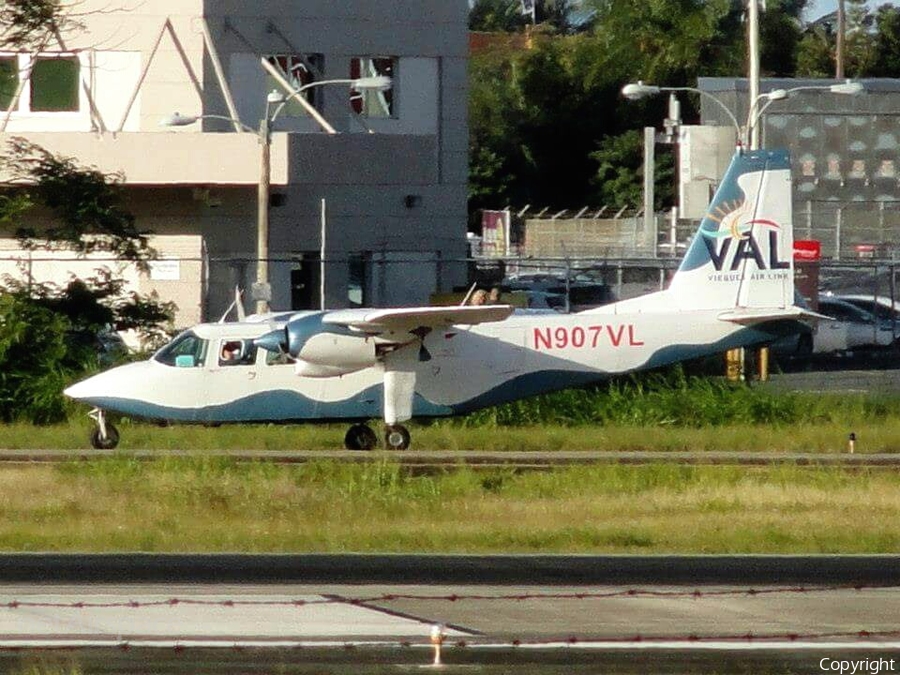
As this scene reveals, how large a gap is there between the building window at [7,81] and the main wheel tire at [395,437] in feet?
55.9

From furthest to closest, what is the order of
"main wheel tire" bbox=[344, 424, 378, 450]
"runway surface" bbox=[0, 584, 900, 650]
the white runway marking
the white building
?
the white building < "main wheel tire" bbox=[344, 424, 378, 450] < the white runway marking < "runway surface" bbox=[0, 584, 900, 650]

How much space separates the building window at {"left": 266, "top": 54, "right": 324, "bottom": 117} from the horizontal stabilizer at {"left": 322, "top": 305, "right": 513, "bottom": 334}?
16013mm

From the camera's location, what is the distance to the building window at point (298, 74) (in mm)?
39906

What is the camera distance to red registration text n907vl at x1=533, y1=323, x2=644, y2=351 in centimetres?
2506

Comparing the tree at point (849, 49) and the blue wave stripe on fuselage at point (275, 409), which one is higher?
the tree at point (849, 49)

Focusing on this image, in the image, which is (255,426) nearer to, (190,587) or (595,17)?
(190,587)

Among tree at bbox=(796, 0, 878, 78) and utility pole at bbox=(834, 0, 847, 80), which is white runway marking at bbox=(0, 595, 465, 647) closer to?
utility pole at bbox=(834, 0, 847, 80)

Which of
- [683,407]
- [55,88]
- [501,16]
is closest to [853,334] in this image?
[683,407]

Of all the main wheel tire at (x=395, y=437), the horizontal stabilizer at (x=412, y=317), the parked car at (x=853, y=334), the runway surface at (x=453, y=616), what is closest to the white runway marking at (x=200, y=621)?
the runway surface at (x=453, y=616)

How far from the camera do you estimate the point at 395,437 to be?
79.8 ft

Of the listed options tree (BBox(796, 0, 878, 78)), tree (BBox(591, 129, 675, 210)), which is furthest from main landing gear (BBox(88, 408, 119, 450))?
tree (BBox(796, 0, 878, 78))

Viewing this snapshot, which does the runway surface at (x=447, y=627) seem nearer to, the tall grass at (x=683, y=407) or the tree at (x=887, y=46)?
the tall grass at (x=683, y=407)

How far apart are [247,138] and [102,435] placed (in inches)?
508

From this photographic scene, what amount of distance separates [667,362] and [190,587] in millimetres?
13061
